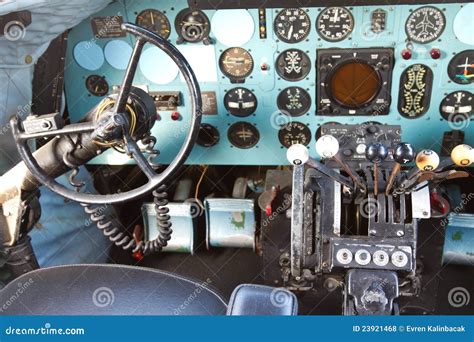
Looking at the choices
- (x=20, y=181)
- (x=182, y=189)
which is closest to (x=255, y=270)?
(x=182, y=189)

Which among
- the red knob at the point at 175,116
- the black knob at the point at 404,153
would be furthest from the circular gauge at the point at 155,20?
the black knob at the point at 404,153

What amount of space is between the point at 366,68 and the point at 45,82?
1680 mm

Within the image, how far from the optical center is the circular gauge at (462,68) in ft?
8.84

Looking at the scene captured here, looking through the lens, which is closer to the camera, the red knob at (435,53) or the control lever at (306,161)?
the control lever at (306,161)

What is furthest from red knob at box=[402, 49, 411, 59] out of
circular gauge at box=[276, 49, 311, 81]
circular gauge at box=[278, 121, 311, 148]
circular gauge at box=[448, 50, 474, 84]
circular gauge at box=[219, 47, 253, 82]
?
circular gauge at box=[219, 47, 253, 82]

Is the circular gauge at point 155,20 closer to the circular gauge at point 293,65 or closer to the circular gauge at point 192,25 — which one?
the circular gauge at point 192,25

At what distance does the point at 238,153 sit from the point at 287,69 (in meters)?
0.60

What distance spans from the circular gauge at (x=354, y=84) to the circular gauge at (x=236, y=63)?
1.47 feet

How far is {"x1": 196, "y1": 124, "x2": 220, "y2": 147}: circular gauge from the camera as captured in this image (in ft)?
10.2

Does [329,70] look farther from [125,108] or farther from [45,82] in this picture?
[45,82]

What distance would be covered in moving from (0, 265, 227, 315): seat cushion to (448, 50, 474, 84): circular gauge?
5.83 ft

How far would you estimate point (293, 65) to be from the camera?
2.87m

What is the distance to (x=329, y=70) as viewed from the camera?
2805 mm

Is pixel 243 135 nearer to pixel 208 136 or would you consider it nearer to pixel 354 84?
pixel 208 136
